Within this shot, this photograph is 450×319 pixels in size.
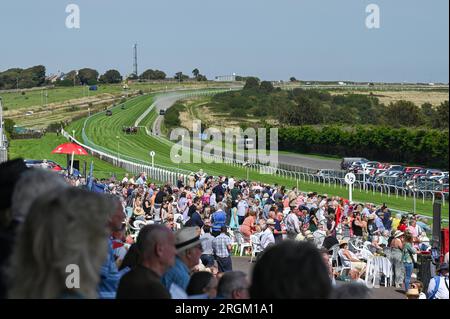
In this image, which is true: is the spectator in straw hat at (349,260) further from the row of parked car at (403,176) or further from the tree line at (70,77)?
the tree line at (70,77)

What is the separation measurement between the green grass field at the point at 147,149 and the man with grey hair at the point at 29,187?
26.6 m

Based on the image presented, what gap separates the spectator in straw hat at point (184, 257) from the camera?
4902mm

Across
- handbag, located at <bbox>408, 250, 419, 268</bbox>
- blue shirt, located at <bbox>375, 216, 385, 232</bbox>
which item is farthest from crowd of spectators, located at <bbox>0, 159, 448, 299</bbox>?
blue shirt, located at <bbox>375, 216, 385, 232</bbox>

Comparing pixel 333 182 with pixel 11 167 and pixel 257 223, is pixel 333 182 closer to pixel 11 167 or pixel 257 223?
pixel 257 223

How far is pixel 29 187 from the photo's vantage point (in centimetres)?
318

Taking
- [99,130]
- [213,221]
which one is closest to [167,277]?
[213,221]

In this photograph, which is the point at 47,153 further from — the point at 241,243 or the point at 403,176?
the point at 241,243

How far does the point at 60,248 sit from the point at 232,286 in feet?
5.18

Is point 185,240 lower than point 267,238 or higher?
higher

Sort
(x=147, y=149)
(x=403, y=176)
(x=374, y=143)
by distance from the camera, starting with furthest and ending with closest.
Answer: (x=147, y=149) → (x=374, y=143) → (x=403, y=176)

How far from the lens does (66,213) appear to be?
268 centimetres

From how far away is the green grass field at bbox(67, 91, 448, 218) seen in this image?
33969 millimetres

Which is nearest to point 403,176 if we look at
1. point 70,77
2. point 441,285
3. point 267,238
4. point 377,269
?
point 267,238

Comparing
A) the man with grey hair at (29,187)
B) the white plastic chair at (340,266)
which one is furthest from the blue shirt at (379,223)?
the man with grey hair at (29,187)
